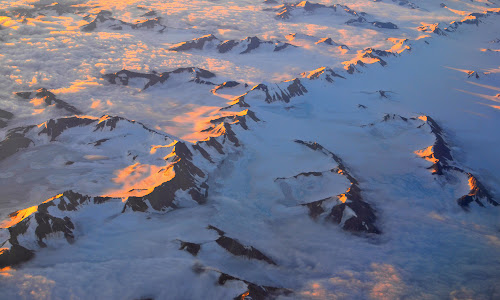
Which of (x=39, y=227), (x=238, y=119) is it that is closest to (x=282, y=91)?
(x=238, y=119)

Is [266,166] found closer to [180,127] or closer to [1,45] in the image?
[180,127]

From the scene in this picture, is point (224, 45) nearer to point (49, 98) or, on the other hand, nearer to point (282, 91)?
point (282, 91)

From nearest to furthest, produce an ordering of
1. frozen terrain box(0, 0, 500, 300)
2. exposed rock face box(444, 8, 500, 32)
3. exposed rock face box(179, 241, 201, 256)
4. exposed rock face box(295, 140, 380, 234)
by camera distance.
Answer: frozen terrain box(0, 0, 500, 300) < exposed rock face box(179, 241, 201, 256) < exposed rock face box(295, 140, 380, 234) < exposed rock face box(444, 8, 500, 32)

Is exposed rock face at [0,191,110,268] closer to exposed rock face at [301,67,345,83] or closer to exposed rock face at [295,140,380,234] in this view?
exposed rock face at [295,140,380,234]

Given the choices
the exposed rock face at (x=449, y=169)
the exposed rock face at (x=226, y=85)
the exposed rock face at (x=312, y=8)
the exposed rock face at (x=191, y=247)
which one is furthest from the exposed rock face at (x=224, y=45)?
the exposed rock face at (x=191, y=247)

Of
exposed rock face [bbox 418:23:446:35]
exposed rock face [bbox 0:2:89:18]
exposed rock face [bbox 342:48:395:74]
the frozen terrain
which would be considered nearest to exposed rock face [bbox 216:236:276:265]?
the frozen terrain

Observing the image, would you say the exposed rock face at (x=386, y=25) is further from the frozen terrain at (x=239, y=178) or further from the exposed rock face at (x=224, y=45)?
the exposed rock face at (x=224, y=45)
